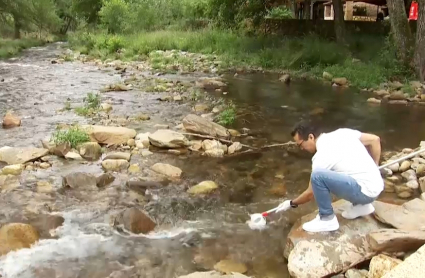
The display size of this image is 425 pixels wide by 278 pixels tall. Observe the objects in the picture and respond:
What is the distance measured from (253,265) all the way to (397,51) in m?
12.2

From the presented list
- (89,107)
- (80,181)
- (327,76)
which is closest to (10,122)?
(89,107)

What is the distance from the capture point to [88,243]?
4.72 metres

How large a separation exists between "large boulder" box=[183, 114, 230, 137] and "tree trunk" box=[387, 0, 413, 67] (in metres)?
8.33

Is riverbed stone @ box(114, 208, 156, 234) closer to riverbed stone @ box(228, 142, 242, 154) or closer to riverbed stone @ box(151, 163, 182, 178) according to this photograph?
riverbed stone @ box(151, 163, 182, 178)

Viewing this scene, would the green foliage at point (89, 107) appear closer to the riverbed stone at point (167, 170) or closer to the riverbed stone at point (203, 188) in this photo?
the riverbed stone at point (167, 170)

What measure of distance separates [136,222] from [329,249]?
1968 mm

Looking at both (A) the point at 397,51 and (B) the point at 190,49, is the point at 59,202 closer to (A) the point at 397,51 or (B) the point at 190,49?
(A) the point at 397,51

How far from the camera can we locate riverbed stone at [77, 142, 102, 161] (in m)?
7.25

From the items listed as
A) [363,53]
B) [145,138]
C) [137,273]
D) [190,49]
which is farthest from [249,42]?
[137,273]

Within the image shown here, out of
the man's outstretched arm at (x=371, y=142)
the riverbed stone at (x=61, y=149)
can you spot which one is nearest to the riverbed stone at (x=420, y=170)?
the man's outstretched arm at (x=371, y=142)

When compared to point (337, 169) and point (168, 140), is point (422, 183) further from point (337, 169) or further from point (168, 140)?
point (168, 140)

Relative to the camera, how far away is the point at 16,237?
459cm

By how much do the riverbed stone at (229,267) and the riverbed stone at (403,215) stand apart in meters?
1.31

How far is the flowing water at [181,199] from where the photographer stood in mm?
4383
